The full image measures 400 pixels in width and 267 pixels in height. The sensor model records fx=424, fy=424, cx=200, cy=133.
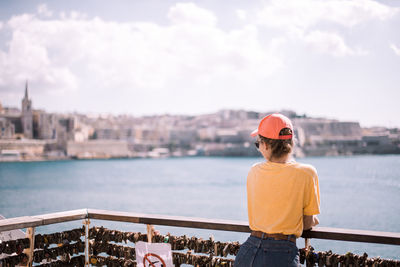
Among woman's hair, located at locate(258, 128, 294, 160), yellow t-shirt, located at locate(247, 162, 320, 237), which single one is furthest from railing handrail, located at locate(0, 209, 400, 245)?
woman's hair, located at locate(258, 128, 294, 160)

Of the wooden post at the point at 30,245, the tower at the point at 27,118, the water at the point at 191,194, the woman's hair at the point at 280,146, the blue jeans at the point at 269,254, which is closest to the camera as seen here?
the blue jeans at the point at 269,254

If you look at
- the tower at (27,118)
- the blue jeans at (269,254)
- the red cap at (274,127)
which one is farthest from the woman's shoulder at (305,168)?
the tower at (27,118)

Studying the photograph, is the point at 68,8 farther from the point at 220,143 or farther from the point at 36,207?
the point at 220,143

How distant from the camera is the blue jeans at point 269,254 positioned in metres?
1.51

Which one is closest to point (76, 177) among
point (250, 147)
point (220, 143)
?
point (250, 147)

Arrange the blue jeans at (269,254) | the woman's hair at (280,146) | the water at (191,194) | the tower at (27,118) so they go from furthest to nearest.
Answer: the tower at (27,118) → the water at (191,194) → the woman's hair at (280,146) → the blue jeans at (269,254)

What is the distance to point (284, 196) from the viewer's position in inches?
61.4

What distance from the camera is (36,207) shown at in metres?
28.2

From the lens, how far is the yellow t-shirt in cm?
155

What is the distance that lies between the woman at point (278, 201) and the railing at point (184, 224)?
295 millimetres

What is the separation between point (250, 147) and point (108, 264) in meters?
74.3

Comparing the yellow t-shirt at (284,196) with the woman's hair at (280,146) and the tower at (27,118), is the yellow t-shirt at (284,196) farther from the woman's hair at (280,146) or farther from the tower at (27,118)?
the tower at (27,118)

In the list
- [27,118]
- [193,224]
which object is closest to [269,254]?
[193,224]

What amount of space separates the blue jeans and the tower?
6575 cm
